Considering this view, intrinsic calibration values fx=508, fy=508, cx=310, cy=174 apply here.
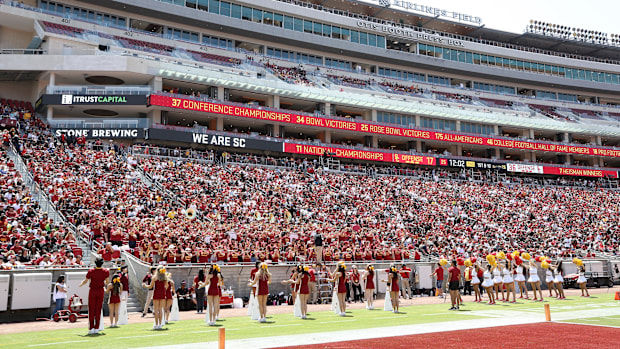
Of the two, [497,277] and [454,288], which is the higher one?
[497,277]

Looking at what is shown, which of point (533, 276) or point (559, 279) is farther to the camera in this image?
point (559, 279)

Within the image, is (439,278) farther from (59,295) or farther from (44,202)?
(44,202)

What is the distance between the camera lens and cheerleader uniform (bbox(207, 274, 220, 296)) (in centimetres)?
1551

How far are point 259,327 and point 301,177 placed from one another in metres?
26.2

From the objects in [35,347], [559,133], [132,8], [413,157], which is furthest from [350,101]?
[35,347]

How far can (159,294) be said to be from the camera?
14562 mm

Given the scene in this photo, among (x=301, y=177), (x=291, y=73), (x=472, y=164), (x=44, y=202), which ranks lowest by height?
(x=44, y=202)

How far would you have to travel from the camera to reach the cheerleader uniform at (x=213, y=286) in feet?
50.9

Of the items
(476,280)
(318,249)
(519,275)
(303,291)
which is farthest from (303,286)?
(519,275)

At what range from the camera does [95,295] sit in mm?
13664

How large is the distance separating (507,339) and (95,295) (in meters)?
10.7

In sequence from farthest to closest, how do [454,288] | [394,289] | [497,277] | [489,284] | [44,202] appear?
[44,202]
[497,277]
[489,284]
[454,288]
[394,289]

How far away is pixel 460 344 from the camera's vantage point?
11.5 meters

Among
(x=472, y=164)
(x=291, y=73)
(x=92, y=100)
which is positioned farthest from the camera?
(x=472, y=164)
